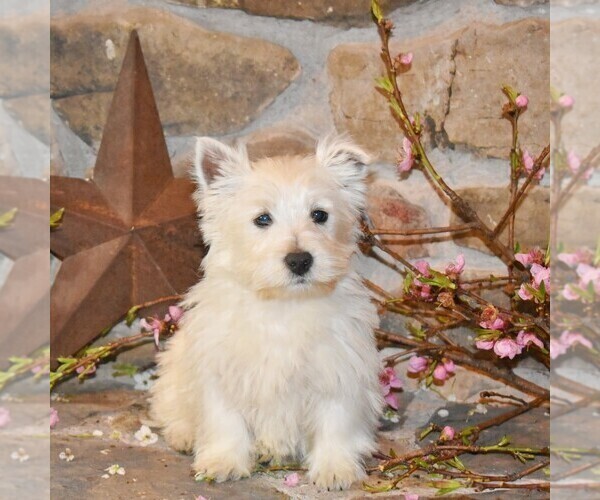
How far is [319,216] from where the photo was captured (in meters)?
2.39

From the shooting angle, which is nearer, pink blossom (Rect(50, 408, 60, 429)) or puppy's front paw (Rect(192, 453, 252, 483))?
puppy's front paw (Rect(192, 453, 252, 483))

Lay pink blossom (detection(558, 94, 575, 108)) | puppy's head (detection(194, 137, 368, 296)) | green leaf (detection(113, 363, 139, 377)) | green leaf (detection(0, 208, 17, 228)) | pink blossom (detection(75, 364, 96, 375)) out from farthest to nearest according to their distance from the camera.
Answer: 1. green leaf (detection(113, 363, 139, 377))
2. pink blossom (detection(75, 364, 96, 375))
3. puppy's head (detection(194, 137, 368, 296))
4. green leaf (detection(0, 208, 17, 228))
5. pink blossom (detection(558, 94, 575, 108))

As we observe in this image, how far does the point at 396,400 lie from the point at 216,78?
129cm

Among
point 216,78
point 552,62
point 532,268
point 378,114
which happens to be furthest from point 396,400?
point 552,62

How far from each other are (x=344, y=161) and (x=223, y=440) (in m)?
0.87

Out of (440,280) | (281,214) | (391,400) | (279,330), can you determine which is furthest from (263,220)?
(391,400)

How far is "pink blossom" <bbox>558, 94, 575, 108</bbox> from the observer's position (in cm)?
143

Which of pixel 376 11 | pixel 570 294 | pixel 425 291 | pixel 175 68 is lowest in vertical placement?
pixel 425 291

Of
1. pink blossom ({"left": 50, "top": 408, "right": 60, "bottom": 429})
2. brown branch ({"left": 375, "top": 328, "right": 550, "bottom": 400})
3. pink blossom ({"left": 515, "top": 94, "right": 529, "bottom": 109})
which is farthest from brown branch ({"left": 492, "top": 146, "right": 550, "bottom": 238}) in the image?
pink blossom ({"left": 50, "top": 408, "right": 60, "bottom": 429})

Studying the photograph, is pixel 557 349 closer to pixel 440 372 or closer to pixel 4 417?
pixel 4 417

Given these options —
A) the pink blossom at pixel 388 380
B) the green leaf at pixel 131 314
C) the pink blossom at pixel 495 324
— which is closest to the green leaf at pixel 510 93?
the pink blossom at pixel 495 324

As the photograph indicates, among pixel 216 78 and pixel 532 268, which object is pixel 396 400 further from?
pixel 216 78

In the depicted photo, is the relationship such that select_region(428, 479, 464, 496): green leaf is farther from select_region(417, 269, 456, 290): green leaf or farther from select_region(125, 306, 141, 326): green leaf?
select_region(125, 306, 141, 326): green leaf

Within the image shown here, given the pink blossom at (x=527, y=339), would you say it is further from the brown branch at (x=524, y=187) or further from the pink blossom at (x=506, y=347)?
the brown branch at (x=524, y=187)
